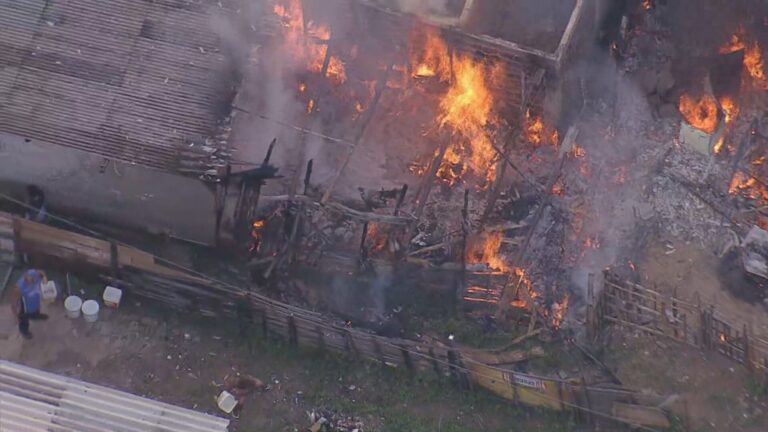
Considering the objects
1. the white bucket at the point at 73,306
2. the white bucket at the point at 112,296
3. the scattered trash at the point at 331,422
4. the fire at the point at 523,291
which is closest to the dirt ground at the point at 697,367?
the fire at the point at 523,291

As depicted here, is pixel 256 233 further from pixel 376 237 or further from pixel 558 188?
pixel 558 188

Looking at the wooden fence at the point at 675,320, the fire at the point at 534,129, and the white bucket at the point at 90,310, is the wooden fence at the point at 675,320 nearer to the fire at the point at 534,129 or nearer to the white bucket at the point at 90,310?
the fire at the point at 534,129

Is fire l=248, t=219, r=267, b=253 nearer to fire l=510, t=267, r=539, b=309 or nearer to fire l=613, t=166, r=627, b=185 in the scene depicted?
Answer: fire l=510, t=267, r=539, b=309

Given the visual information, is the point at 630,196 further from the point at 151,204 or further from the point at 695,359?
the point at 151,204

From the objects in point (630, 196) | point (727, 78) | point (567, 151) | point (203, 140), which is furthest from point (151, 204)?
point (727, 78)

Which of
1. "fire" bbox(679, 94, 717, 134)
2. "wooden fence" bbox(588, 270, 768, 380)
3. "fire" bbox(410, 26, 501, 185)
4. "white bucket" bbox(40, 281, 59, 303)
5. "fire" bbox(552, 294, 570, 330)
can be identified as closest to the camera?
"white bucket" bbox(40, 281, 59, 303)

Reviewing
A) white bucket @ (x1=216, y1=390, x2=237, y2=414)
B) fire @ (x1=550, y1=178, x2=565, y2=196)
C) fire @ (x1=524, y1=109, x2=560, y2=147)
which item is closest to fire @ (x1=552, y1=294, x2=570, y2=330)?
fire @ (x1=550, y1=178, x2=565, y2=196)
